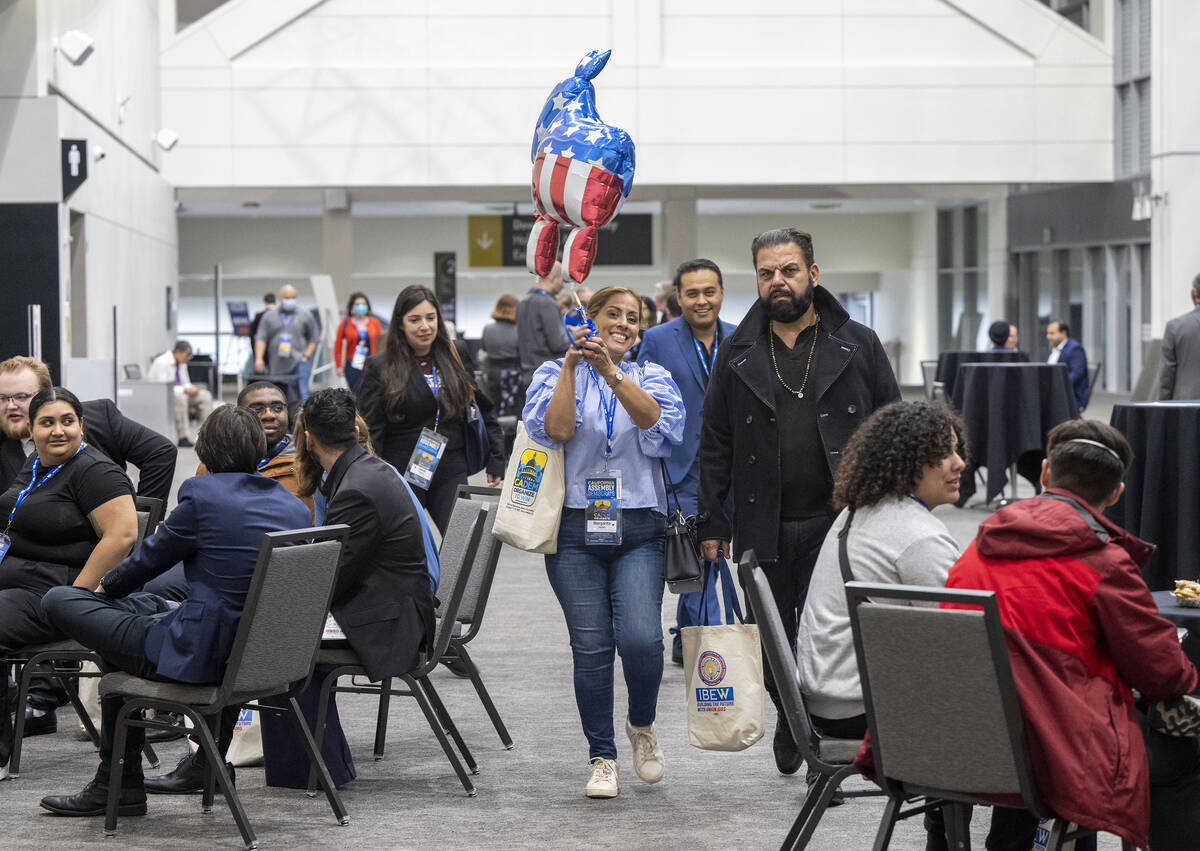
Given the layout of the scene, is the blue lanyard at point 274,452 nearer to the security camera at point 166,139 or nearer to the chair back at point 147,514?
the chair back at point 147,514

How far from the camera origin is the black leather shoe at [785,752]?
201 inches

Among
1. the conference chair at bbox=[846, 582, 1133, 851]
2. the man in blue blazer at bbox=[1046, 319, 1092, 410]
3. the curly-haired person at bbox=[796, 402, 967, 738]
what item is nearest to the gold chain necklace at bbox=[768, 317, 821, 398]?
the curly-haired person at bbox=[796, 402, 967, 738]

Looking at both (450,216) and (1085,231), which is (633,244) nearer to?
(450,216)

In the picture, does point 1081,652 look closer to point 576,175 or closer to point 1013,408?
point 576,175

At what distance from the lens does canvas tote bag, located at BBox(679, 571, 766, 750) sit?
448 centimetres

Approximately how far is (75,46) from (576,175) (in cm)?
1036

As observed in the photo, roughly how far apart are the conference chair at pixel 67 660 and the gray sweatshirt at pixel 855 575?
2.31 meters

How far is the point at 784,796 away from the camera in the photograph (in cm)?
491

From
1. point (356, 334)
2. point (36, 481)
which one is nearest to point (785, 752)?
point (36, 481)

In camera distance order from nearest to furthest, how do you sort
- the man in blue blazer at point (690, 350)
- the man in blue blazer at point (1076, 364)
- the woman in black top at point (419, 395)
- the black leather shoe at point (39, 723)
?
the black leather shoe at point (39, 723)
the man in blue blazer at point (690, 350)
the woman in black top at point (419, 395)
the man in blue blazer at point (1076, 364)

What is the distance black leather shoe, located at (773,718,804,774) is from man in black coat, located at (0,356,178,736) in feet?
7.83

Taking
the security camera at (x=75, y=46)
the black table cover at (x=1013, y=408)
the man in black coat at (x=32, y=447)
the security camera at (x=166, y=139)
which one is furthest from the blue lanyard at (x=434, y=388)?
the security camera at (x=166, y=139)

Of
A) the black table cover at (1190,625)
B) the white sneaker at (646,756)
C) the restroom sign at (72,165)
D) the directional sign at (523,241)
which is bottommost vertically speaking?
the white sneaker at (646,756)

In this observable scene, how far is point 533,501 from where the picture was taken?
474 cm
